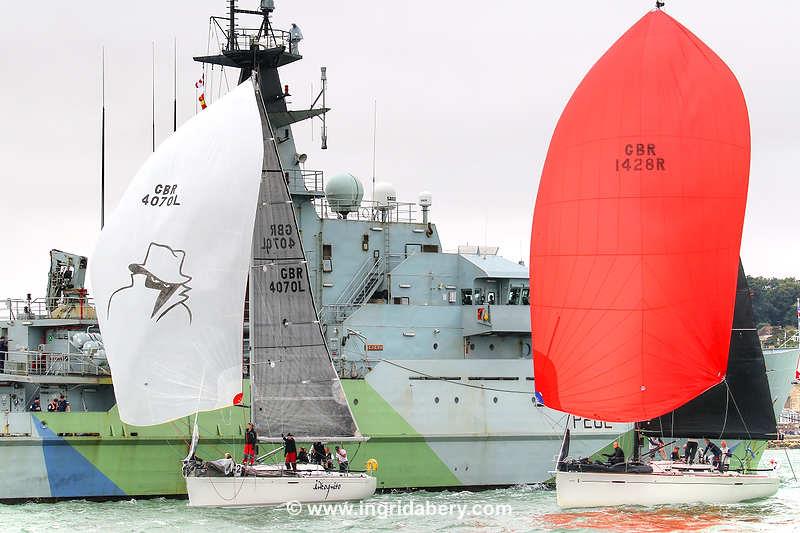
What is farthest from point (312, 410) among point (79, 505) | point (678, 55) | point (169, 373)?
point (678, 55)

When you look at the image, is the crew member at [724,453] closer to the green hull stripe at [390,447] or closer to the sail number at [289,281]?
the green hull stripe at [390,447]

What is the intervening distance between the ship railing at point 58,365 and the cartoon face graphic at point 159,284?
11.8ft

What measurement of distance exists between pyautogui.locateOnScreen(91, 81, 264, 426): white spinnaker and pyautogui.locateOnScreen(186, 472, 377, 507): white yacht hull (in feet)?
4.13

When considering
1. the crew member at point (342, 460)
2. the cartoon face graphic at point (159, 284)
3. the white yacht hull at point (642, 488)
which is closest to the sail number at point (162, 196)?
the cartoon face graphic at point (159, 284)

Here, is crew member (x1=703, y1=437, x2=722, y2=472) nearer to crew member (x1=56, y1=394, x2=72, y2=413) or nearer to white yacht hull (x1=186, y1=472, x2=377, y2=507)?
white yacht hull (x1=186, y1=472, x2=377, y2=507)

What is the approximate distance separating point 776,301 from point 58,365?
68677 mm

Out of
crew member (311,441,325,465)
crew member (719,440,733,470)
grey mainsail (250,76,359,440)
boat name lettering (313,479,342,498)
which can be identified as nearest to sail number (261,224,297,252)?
grey mainsail (250,76,359,440)

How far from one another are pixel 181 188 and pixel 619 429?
1047cm

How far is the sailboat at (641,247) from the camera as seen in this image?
2139 centimetres

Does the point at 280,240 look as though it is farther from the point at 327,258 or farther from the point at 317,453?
the point at 327,258

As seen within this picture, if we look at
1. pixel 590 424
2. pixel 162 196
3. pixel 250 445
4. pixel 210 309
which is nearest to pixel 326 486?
pixel 250 445

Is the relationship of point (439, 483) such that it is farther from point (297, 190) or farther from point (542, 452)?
point (297, 190)

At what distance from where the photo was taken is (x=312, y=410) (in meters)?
22.8

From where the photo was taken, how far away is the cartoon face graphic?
2127 cm
